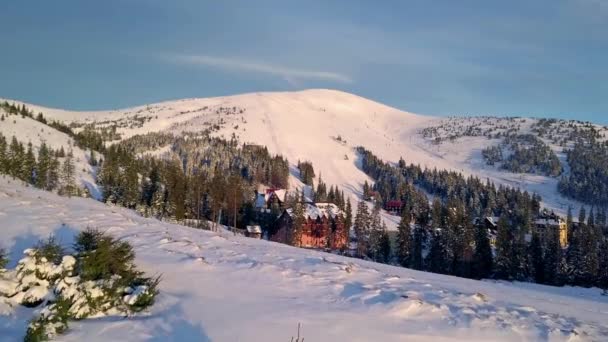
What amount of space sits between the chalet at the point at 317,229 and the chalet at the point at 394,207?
5389 centimetres

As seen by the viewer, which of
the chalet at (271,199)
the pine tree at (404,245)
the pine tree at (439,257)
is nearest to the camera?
the pine tree at (439,257)

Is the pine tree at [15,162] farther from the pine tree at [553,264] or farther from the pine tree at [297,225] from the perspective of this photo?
the pine tree at [553,264]

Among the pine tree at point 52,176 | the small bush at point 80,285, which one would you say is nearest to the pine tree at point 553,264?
the small bush at point 80,285

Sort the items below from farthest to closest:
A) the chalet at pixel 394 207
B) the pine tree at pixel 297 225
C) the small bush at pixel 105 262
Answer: the chalet at pixel 394 207, the pine tree at pixel 297 225, the small bush at pixel 105 262

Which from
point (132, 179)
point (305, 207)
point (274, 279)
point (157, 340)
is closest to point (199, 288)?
point (274, 279)

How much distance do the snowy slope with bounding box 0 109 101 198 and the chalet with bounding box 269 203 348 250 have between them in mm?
37598

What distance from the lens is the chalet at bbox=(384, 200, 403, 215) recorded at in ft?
481

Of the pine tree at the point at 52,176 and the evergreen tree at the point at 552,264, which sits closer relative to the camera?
the evergreen tree at the point at 552,264

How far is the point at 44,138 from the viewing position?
112 m

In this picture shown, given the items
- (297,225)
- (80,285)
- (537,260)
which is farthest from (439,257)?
(80,285)

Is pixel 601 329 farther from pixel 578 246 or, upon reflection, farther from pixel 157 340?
pixel 578 246

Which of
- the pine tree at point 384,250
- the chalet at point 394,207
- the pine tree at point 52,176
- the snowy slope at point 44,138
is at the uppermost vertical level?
the snowy slope at point 44,138

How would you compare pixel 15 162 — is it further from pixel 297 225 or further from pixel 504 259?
pixel 504 259

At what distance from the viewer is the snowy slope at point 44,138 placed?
100188 mm
